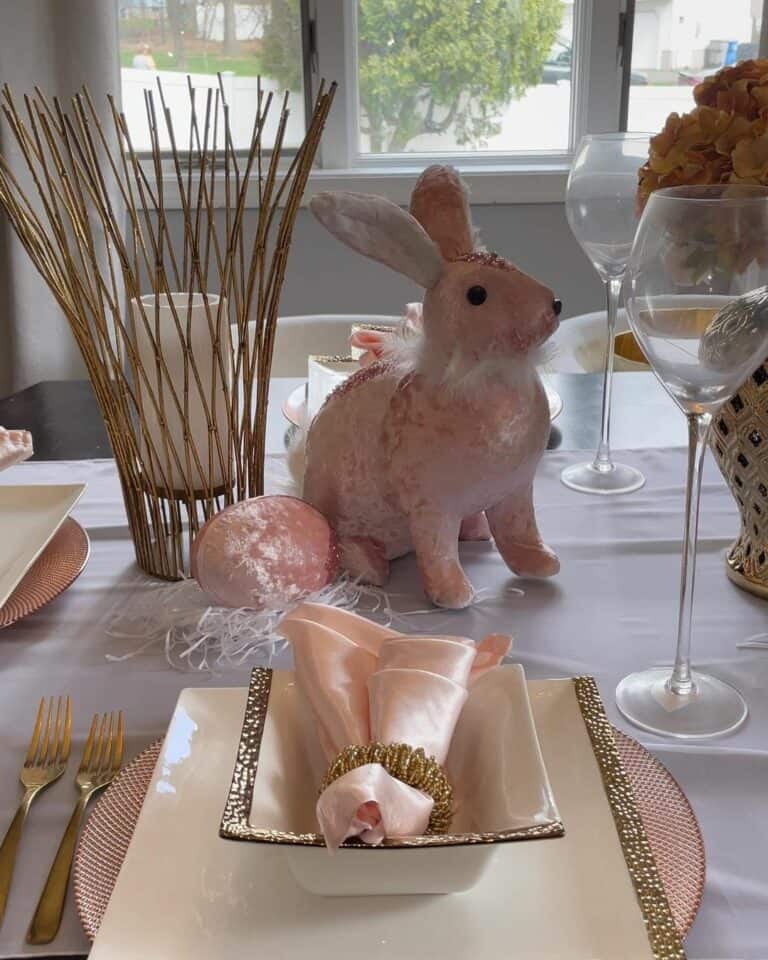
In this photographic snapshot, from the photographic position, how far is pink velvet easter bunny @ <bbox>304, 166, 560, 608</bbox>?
66 centimetres

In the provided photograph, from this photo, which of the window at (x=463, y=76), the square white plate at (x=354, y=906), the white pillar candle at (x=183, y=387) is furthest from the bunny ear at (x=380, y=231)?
the window at (x=463, y=76)

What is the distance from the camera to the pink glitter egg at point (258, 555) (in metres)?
0.69

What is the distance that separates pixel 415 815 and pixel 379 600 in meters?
0.35

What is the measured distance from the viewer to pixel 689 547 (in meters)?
0.59

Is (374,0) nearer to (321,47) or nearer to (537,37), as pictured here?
(321,47)

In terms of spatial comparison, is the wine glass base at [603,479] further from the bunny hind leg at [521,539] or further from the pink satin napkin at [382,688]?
the pink satin napkin at [382,688]

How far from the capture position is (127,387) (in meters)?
0.73

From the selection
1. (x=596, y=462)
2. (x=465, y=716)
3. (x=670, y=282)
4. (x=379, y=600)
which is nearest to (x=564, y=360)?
(x=596, y=462)

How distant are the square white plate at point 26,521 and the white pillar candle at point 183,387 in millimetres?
86

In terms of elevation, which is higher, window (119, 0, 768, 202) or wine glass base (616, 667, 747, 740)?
window (119, 0, 768, 202)

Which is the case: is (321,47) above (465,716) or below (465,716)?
above

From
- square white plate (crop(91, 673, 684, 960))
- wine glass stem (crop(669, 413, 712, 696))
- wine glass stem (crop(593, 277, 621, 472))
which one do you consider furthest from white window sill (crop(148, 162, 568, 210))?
square white plate (crop(91, 673, 684, 960))

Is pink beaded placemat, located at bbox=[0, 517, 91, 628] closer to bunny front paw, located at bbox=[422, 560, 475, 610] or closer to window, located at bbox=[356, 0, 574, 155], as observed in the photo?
bunny front paw, located at bbox=[422, 560, 475, 610]

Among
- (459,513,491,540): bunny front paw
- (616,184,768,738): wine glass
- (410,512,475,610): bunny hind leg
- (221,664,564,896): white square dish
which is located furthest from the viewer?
(459,513,491,540): bunny front paw
